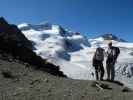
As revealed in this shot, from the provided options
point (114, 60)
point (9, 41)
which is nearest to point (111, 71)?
point (114, 60)

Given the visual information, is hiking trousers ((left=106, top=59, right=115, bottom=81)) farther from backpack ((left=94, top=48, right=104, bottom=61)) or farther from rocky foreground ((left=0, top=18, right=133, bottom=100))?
rocky foreground ((left=0, top=18, right=133, bottom=100))

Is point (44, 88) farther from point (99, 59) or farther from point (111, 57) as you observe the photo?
point (99, 59)

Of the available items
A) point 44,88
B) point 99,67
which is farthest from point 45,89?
point 99,67

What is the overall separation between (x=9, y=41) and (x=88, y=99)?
13395mm

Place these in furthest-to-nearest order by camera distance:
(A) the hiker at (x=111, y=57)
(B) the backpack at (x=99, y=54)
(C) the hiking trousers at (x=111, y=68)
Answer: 1. (B) the backpack at (x=99, y=54)
2. (C) the hiking trousers at (x=111, y=68)
3. (A) the hiker at (x=111, y=57)

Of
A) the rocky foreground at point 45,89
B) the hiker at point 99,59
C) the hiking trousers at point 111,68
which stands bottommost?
the rocky foreground at point 45,89

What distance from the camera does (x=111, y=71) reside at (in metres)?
17.2

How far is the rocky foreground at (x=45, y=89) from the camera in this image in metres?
11.1

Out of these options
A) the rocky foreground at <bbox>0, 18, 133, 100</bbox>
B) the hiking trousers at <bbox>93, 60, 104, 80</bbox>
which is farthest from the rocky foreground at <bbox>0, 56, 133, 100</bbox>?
the hiking trousers at <bbox>93, 60, 104, 80</bbox>

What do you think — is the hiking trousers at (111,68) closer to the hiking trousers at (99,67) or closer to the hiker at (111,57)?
the hiker at (111,57)

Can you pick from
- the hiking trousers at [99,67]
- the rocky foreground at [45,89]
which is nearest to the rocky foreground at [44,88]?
the rocky foreground at [45,89]

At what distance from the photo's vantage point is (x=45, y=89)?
12.4m

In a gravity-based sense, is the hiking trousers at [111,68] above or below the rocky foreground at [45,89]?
above

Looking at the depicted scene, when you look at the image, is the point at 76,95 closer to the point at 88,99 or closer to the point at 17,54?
the point at 88,99
